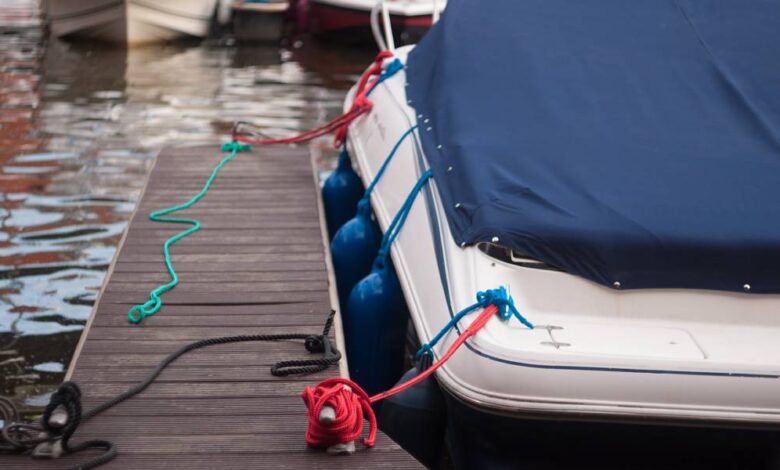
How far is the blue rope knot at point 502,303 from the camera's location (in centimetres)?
298

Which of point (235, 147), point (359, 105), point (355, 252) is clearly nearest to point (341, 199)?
point (359, 105)

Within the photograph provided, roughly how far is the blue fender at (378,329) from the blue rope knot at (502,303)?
1.04 metres

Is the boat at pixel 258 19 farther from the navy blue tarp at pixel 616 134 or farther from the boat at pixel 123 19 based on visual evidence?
the navy blue tarp at pixel 616 134

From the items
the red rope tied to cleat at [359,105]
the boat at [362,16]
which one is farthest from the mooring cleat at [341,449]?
the boat at [362,16]

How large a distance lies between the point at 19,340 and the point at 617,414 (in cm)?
345

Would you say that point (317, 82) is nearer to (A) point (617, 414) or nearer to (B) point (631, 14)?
(B) point (631, 14)

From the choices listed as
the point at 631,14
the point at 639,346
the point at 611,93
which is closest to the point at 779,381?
the point at 639,346

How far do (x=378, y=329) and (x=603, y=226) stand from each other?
124 cm

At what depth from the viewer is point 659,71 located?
4.01 metres

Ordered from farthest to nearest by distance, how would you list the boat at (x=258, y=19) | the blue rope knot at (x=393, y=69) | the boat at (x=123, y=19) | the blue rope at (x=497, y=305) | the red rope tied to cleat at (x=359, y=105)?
the boat at (x=258, y=19), the boat at (x=123, y=19), the red rope tied to cleat at (x=359, y=105), the blue rope knot at (x=393, y=69), the blue rope at (x=497, y=305)

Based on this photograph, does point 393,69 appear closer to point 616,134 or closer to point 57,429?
point 616,134

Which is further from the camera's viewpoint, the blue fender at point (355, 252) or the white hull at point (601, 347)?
the blue fender at point (355, 252)

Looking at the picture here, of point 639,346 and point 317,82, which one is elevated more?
point 639,346

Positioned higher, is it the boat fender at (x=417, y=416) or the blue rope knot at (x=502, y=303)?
the blue rope knot at (x=502, y=303)
